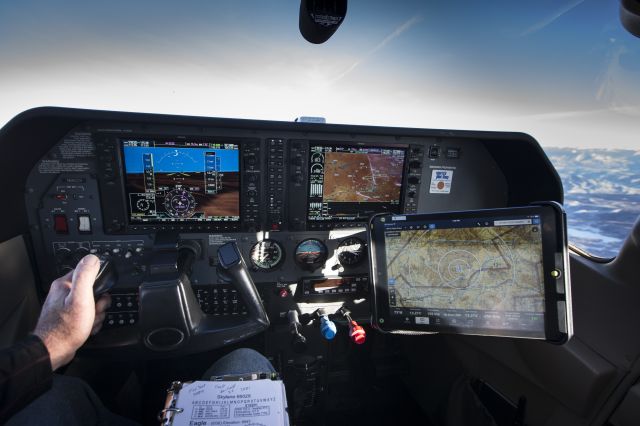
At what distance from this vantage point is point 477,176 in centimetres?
233

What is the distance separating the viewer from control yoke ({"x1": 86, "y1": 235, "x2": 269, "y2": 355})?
144cm

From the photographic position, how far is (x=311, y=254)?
220 centimetres

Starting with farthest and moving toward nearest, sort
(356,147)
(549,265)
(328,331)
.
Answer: (356,147)
(328,331)
(549,265)

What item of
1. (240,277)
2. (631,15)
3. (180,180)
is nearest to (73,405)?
(240,277)

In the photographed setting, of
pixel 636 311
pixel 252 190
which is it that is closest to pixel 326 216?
pixel 252 190

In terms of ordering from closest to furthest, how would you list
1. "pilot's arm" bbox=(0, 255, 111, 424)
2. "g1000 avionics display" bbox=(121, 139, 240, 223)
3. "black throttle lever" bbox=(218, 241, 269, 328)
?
1. "pilot's arm" bbox=(0, 255, 111, 424)
2. "black throttle lever" bbox=(218, 241, 269, 328)
3. "g1000 avionics display" bbox=(121, 139, 240, 223)

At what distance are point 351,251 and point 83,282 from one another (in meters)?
1.48

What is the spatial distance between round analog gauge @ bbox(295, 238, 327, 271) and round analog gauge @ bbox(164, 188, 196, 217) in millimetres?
669

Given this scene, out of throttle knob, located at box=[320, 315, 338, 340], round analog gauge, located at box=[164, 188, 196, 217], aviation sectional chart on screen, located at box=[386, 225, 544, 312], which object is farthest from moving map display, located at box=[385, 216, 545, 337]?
round analog gauge, located at box=[164, 188, 196, 217]

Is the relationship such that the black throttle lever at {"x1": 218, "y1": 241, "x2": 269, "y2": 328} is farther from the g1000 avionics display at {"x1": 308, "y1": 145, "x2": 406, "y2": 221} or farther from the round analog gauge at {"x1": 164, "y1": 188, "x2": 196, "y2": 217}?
the g1000 avionics display at {"x1": 308, "y1": 145, "x2": 406, "y2": 221}

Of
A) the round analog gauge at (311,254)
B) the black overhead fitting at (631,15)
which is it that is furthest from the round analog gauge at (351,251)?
the black overhead fitting at (631,15)

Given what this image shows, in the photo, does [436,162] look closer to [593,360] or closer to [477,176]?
[477,176]

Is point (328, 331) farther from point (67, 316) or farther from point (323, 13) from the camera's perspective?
point (323, 13)

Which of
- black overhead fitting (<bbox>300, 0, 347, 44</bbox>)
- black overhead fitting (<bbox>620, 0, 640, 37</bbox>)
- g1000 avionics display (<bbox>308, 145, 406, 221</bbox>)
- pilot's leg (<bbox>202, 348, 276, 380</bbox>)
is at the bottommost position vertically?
pilot's leg (<bbox>202, 348, 276, 380</bbox>)
